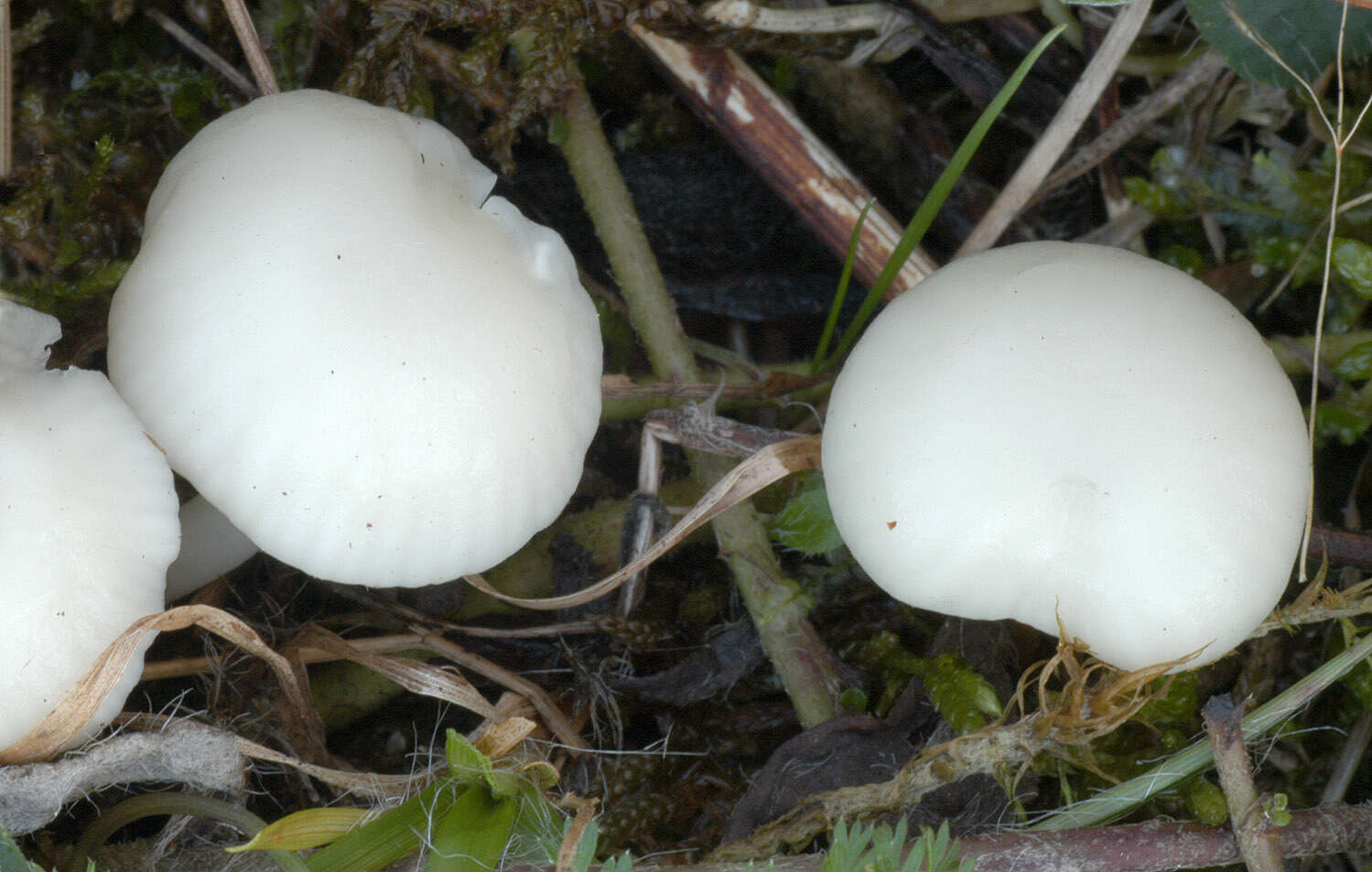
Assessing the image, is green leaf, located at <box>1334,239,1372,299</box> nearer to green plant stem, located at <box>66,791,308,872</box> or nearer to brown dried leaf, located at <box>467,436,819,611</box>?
brown dried leaf, located at <box>467,436,819,611</box>

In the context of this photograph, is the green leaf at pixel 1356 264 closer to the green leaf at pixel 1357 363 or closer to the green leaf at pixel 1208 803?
the green leaf at pixel 1357 363

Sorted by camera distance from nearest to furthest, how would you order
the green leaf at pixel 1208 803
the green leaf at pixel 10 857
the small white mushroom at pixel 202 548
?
the green leaf at pixel 10 857 → the green leaf at pixel 1208 803 → the small white mushroom at pixel 202 548

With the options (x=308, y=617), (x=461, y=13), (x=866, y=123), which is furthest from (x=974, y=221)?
(x=308, y=617)

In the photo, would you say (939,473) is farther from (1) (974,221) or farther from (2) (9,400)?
(2) (9,400)

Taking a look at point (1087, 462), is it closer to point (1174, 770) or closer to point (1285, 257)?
point (1174, 770)

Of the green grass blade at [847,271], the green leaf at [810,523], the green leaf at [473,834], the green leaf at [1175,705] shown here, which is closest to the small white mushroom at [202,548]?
the green leaf at [473,834]
